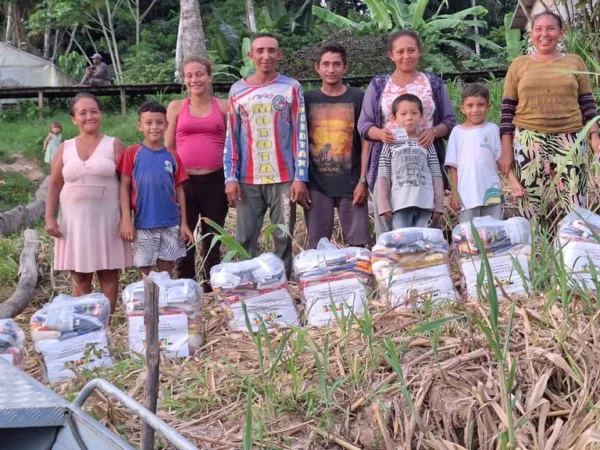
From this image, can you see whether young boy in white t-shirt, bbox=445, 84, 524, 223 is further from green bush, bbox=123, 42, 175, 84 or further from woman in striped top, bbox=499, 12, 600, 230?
green bush, bbox=123, 42, 175, 84

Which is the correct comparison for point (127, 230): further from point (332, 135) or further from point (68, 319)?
point (332, 135)

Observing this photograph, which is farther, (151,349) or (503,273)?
(503,273)

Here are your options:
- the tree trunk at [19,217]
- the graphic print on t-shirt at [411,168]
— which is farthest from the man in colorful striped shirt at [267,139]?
the tree trunk at [19,217]

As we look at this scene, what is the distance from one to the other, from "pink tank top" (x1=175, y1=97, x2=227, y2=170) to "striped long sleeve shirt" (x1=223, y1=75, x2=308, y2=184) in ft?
0.43

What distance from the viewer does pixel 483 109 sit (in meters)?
4.59

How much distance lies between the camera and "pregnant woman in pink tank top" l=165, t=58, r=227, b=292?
4.73 meters

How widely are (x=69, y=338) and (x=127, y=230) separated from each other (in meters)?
0.87

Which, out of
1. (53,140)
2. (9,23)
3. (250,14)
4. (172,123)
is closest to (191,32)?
(53,140)

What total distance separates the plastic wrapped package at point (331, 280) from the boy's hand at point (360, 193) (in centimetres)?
53

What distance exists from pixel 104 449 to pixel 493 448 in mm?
1359

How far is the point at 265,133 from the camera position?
15.3 feet

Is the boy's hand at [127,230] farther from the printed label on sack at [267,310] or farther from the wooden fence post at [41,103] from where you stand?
the wooden fence post at [41,103]

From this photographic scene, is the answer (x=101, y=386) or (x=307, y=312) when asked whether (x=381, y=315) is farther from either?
(x=101, y=386)

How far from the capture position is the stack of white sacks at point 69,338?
12.3 ft
